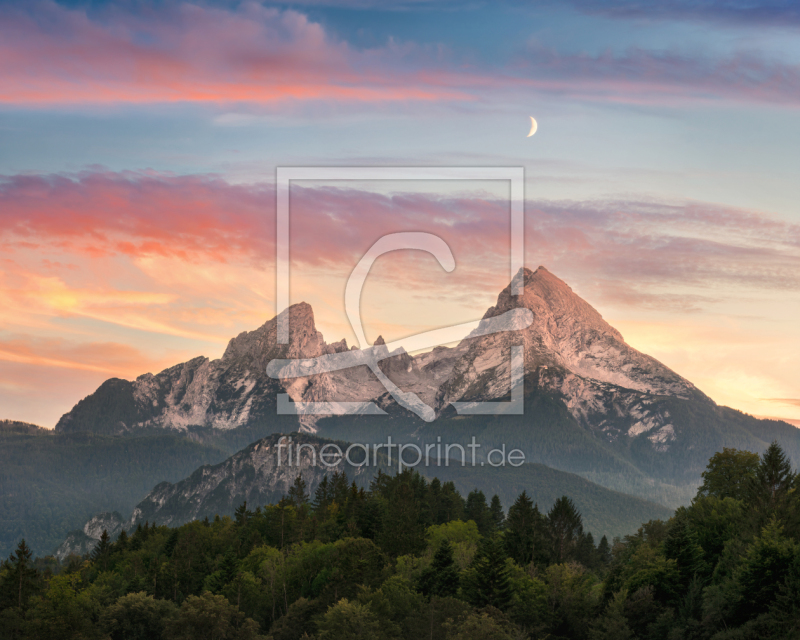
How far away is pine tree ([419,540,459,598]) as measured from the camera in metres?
122

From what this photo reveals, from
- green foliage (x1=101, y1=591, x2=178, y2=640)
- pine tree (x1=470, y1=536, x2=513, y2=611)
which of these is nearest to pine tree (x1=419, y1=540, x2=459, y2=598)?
pine tree (x1=470, y1=536, x2=513, y2=611)

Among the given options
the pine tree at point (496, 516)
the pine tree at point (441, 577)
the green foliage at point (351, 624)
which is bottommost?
the green foliage at point (351, 624)

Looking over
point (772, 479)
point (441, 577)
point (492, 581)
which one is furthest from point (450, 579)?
point (772, 479)

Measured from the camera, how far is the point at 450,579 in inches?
4850

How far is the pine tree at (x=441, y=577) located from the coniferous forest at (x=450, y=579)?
184 millimetres

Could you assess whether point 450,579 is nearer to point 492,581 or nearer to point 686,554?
point 492,581

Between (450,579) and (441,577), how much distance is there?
123 centimetres

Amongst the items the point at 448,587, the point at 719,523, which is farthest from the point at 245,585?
the point at 719,523

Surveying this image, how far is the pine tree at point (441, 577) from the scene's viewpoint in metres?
122

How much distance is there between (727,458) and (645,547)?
31857mm

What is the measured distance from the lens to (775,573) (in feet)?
300

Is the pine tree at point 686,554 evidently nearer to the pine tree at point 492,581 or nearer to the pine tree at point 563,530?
the pine tree at point 492,581

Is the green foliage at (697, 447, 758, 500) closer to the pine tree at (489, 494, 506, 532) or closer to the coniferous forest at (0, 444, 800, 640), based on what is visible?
the coniferous forest at (0, 444, 800, 640)

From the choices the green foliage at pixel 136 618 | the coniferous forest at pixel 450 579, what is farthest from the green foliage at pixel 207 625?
the green foliage at pixel 136 618
